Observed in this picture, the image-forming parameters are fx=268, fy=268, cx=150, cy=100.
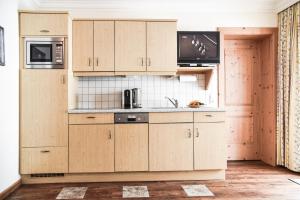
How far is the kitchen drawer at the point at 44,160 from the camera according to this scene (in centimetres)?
321

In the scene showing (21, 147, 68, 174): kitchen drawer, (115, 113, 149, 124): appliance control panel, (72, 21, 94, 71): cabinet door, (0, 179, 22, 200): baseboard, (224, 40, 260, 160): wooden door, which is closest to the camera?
(0, 179, 22, 200): baseboard

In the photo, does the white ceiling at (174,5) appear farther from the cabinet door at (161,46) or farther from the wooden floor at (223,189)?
the wooden floor at (223,189)

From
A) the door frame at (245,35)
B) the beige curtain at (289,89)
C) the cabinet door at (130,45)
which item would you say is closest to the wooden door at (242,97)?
the door frame at (245,35)

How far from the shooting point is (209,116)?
3369 millimetres

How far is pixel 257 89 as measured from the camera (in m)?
4.40

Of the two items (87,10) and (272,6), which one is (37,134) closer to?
(87,10)

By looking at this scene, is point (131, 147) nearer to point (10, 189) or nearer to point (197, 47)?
point (10, 189)

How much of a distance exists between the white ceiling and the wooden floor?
2.41m

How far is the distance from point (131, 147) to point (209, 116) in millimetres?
1050

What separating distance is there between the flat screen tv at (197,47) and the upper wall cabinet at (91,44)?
3.12 ft

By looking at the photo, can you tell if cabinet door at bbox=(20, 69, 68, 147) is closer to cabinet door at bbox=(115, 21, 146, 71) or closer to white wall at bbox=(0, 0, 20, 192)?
white wall at bbox=(0, 0, 20, 192)

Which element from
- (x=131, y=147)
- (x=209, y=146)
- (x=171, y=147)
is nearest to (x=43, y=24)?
(x=131, y=147)

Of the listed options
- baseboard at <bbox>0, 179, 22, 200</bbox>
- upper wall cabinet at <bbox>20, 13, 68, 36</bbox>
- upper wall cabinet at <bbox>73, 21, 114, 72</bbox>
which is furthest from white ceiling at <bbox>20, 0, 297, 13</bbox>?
baseboard at <bbox>0, 179, 22, 200</bbox>

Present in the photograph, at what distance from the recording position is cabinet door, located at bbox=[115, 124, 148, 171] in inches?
129
